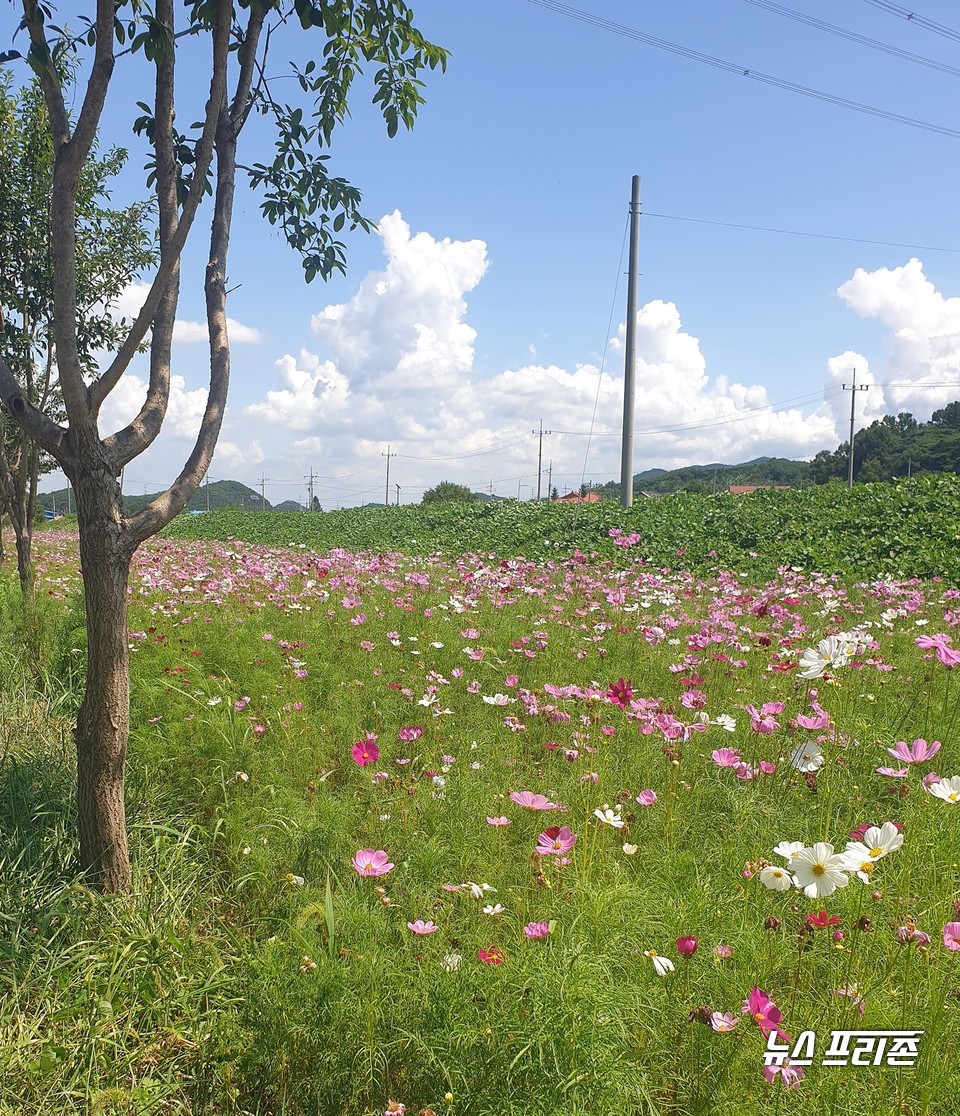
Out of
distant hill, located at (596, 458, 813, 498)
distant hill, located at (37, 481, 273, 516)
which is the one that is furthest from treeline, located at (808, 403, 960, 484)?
distant hill, located at (37, 481, 273, 516)

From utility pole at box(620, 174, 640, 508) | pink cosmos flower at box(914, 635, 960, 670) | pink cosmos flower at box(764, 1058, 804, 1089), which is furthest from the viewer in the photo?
utility pole at box(620, 174, 640, 508)

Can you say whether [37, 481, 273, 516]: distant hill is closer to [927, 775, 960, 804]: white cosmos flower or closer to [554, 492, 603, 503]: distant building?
[554, 492, 603, 503]: distant building

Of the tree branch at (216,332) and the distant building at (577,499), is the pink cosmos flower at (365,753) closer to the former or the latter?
the tree branch at (216,332)

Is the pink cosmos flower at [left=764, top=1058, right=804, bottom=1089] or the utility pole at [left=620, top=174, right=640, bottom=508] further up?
the utility pole at [left=620, top=174, right=640, bottom=508]

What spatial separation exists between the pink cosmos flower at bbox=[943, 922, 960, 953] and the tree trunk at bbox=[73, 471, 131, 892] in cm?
220

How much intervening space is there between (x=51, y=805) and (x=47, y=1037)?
3.60 ft

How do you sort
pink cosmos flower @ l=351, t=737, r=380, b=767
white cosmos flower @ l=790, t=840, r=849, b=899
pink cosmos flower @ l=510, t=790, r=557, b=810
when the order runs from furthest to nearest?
1. pink cosmos flower @ l=351, t=737, r=380, b=767
2. pink cosmos flower @ l=510, t=790, r=557, b=810
3. white cosmos flower @ l=790, t=840, r=849, b=899

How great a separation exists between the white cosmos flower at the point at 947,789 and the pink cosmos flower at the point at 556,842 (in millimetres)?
849

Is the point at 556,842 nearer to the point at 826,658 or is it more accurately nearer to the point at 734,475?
the point at 826,658

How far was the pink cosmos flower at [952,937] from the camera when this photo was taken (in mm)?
1403

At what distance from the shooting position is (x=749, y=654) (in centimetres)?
445

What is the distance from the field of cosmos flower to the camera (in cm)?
153

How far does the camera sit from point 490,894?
7.38 ft

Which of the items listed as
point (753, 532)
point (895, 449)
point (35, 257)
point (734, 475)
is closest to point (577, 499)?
point (753, 532)
